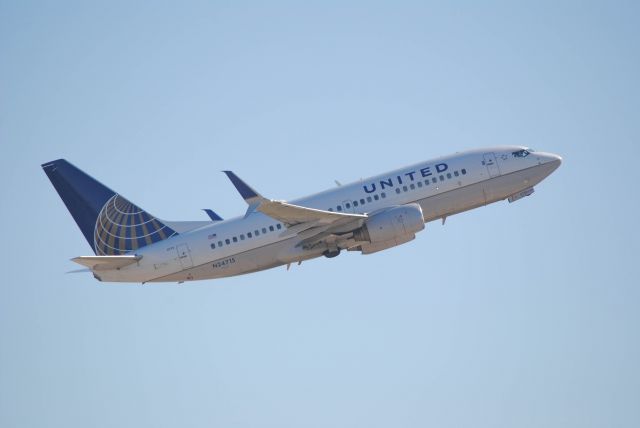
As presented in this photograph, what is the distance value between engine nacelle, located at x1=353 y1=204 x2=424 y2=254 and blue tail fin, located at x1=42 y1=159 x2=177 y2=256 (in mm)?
11606

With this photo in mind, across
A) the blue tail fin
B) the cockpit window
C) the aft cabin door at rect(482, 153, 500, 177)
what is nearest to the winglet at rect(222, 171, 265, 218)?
the blue tail fin

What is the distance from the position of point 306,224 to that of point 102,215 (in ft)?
41.6

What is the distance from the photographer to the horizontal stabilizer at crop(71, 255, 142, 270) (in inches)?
2074

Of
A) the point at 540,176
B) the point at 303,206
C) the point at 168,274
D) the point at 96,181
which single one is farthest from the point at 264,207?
the point at 540,176

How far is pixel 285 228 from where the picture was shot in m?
55.4

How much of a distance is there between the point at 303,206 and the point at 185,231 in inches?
288

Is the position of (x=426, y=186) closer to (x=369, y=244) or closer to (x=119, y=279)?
(x=369, y=244)

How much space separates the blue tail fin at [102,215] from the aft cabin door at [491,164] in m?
18.5

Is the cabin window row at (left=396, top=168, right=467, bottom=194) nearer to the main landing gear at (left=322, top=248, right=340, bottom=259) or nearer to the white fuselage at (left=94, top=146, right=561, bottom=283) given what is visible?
the white fuselage at (left=94, top=146, right=561, bottom=283)

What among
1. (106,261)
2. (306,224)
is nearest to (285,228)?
(306,224)

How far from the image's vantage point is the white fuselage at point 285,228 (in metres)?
55.4

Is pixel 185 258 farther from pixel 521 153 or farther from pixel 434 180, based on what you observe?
pixel 521 153

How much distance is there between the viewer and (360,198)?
182ft

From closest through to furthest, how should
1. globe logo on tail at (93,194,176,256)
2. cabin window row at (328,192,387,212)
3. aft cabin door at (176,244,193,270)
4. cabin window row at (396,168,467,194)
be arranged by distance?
cabin window row at (328,192,387,212)
cabin window row at (396,168,467,194)
aft cabin door at (176,244,193,270)
globe logo on tail at (93,194,176,256)
